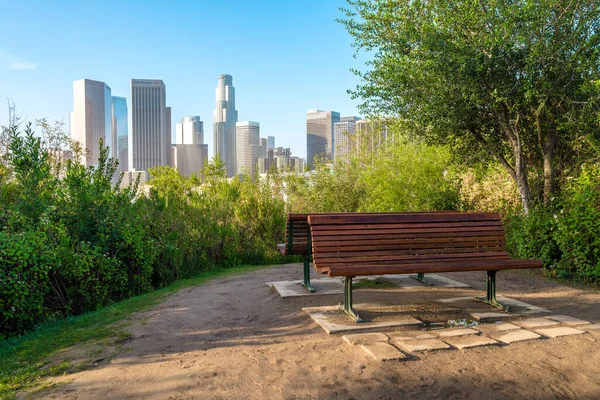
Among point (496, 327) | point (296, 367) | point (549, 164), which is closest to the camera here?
point (296, 367)

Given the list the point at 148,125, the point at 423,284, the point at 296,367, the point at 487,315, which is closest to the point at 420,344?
the point at 296,367

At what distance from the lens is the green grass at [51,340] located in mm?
3498

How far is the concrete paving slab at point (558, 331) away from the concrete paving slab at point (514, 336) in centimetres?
12

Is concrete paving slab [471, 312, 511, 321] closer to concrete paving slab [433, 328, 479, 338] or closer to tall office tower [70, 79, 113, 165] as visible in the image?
concrete paving slab [433, 328, 479, 338]

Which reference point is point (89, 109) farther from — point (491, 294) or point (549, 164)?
point (491, 294)

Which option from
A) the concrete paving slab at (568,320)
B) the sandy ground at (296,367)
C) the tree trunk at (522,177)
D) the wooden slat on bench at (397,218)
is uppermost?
the tree trunk at (522,177)

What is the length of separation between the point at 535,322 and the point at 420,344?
141cm

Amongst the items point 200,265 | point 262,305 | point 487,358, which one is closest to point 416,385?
point 487,358

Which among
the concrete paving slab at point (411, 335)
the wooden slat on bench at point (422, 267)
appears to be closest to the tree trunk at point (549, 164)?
the wooden slat on bench at point (422, 267)

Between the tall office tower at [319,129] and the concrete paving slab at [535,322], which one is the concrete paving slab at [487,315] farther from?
the tall office tower at [319,129]

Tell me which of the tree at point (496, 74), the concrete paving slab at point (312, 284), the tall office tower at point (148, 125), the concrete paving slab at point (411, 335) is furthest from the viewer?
the tall office tower at point (148, 125)

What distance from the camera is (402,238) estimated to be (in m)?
5.13

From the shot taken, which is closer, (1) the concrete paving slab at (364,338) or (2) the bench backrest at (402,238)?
Answer: (1) the concrete paving slab at (364,338)

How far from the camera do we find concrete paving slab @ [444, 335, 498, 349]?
3796mm
